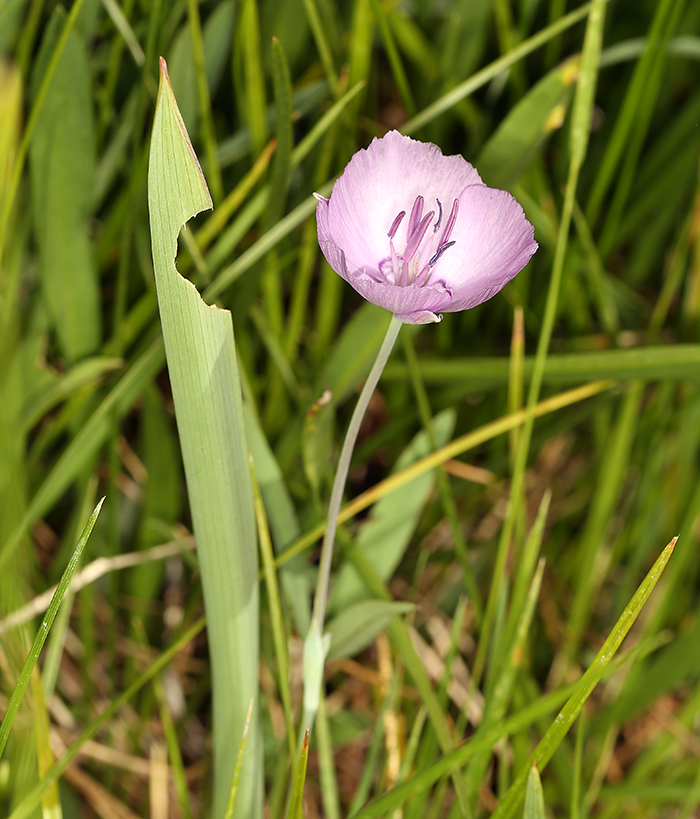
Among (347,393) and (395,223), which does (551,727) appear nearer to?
(395,223)

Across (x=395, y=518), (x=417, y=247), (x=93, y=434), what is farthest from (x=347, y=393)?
(x=417, y=247)

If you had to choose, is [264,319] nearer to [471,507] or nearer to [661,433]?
[471,507]

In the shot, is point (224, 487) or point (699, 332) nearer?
point (224, 487)

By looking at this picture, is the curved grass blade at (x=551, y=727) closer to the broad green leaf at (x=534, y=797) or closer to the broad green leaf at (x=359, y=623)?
the broad green leaf at (x=534, y=797)

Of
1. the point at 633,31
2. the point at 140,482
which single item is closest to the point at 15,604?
the point at 140,482

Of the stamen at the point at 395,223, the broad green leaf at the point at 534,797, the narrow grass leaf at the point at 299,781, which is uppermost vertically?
the stamen at the point at 395,223

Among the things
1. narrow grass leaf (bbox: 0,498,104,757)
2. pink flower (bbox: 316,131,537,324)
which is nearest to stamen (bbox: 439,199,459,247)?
pink flower (bbox: 316,131,537,324)

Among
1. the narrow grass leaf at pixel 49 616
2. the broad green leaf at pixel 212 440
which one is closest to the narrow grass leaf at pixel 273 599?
the broad green leaf at pixel 212 440
